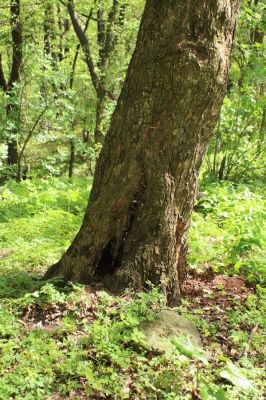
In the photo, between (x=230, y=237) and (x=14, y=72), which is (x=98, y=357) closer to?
(x=230, y=237)

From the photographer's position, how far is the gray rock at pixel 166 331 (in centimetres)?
303

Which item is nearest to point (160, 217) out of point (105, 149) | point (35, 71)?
point (105, 149)

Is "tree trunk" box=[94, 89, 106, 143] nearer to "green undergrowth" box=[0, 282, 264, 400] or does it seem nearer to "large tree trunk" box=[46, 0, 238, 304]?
"large tree trunk" box=[46, 0, 238, 304]

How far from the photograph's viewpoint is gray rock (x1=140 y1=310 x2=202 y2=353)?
119 inches

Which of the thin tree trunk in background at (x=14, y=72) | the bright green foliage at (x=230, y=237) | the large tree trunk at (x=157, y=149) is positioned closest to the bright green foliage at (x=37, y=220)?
the large tree trunk at (x=157, y=149)

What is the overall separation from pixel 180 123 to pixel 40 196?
4.61 meters

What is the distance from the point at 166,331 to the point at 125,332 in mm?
356

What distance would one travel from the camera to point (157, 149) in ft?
10.9

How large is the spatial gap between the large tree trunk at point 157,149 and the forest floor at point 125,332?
31cm

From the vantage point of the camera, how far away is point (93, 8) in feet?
38.9

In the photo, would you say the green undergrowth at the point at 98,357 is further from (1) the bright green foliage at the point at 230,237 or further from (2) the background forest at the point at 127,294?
(1) the bright green foliage at the point at 230,237

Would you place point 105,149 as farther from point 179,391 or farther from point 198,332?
point 179,391

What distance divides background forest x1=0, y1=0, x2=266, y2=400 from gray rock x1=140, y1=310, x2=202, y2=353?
0.29ft

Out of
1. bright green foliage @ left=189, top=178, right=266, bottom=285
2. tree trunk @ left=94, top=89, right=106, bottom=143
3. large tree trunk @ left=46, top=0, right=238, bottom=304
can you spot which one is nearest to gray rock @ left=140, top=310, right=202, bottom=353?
large tree trunk @ left=46, top=0, right=238, bottom=304
